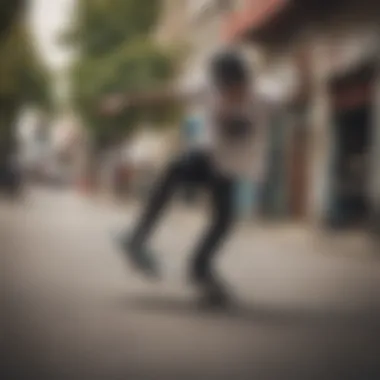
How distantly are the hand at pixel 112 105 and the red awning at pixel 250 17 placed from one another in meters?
0.15

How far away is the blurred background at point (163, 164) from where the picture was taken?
0.89 metres

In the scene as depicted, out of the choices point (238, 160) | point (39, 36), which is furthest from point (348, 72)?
point (39, 36)

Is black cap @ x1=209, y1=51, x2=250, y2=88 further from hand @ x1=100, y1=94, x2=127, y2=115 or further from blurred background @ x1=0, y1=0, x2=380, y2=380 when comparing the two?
hand @ x1=100, y1=94, x2=127, y2=115

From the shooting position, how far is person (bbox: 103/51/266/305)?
2.89 ft

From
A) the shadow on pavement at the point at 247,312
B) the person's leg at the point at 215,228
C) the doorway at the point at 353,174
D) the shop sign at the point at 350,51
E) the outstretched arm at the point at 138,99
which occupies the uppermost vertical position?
the shop sign at the point at 350,51

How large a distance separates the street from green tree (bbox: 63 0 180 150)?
0.35ft

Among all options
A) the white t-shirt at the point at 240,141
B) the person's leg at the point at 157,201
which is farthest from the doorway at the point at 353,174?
the person's leg at the point at 157,201

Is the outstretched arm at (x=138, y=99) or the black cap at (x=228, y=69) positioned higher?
the black cap at (x=228, y=69)

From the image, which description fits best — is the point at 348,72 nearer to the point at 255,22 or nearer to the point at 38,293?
the point at 255,22

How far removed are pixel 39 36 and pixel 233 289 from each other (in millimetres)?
409

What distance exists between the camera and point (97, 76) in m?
0.91

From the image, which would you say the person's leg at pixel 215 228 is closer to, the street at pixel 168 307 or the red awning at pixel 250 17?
the street at pixel 168 307

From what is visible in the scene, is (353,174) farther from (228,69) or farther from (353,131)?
(228,69)

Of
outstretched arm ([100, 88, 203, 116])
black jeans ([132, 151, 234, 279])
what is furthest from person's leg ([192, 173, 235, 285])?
outstretched arm ([100, 88, 203, 116])
